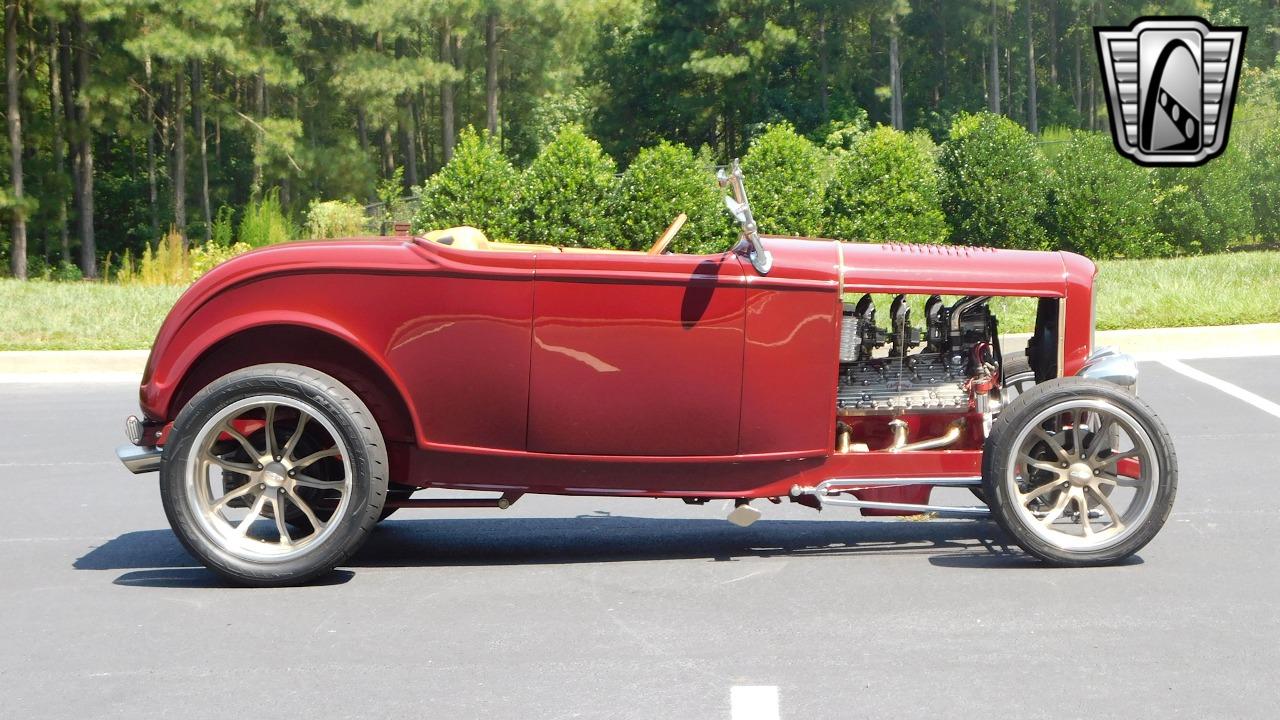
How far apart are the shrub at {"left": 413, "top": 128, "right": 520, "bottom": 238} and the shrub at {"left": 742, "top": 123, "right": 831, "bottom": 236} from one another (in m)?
3.44

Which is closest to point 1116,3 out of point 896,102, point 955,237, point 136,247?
point 896,102

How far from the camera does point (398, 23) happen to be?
40.5 metres

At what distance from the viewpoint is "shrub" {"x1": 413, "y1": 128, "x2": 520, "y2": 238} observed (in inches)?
768

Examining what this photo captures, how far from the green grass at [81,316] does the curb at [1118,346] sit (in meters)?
0.59

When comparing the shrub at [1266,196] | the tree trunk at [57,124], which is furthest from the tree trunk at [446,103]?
the shrub at [1266,196]

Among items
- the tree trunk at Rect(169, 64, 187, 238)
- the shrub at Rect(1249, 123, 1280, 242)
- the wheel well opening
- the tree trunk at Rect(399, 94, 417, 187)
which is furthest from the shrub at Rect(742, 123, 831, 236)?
the tree trunk at Rect(399, 94, 417, 187)

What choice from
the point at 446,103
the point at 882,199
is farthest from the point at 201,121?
the point at 882,199

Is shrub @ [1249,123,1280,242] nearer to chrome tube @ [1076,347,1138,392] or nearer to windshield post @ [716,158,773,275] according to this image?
chrome tube @ [1076,347,1138,392]

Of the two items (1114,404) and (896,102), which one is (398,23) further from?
(1114,404)

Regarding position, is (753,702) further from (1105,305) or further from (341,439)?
(1105,305)

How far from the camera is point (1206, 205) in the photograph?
2167 cm

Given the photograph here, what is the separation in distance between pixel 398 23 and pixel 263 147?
5.17 metres

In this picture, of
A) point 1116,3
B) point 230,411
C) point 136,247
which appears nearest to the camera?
point 230,411

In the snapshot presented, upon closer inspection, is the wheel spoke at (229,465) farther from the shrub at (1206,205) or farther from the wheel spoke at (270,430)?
the shrub at (1206,205)
